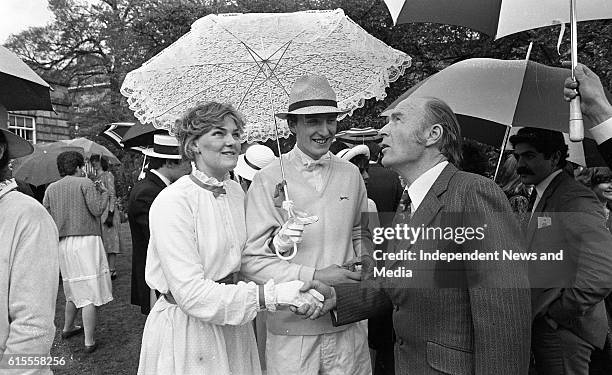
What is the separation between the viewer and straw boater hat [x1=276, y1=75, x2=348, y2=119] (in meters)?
2.93

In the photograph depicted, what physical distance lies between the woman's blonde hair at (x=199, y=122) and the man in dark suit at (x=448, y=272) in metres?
0.80

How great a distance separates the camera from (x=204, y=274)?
8.09 feet

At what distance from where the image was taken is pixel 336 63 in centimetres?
339

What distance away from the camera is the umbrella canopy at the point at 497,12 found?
2.40 m

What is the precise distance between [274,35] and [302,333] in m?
1.64

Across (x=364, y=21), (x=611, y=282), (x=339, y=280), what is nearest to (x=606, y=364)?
(x=611, y=282)

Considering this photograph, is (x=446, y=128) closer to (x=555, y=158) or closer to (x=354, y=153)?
(x=555, y=158)

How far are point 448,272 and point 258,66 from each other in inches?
73.0

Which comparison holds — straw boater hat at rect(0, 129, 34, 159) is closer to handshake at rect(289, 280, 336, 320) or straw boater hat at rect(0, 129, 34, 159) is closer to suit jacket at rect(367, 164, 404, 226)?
handshake at rect(289, 280, 336, 320)

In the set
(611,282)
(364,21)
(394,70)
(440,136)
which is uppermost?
(364,21)

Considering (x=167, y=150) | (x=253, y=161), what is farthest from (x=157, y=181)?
(x=253, y=161)

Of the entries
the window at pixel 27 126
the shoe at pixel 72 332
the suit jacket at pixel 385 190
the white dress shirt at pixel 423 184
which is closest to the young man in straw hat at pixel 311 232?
the white dress shirt at pixel 423 184

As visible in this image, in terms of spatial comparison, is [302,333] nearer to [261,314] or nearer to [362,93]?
[261,314]

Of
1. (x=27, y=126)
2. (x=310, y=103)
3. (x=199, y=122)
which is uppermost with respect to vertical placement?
(x=27, y=126)
